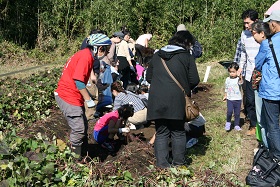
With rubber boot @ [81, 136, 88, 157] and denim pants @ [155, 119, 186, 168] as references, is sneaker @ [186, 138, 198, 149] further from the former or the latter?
rubber boot @ [81, 136, 88, 157]

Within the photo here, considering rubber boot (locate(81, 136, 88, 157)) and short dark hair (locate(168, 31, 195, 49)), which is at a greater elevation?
short dark hair (locate(168, 31, 195, 49))

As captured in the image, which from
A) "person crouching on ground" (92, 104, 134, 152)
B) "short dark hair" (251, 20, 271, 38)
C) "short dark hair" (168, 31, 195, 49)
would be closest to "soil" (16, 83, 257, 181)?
"person crouching on ground" (92, 104, 134, 152)

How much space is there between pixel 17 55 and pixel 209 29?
6.75 m

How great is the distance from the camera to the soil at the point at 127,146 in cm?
545

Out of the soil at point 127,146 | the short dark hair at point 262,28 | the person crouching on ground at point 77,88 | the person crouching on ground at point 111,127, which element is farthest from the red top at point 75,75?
the short dark hair at point 262,28

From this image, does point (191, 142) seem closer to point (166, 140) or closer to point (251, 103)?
point (251, 103)

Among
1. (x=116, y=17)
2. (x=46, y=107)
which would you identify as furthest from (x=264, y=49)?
(x=116, y=17)

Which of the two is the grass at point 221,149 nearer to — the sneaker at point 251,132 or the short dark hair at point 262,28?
the sneaker at point 251,132

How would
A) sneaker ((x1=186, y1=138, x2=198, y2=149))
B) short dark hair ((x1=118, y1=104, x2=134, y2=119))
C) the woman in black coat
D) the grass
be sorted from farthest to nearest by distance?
short dark hair ((x1=118, y1=104, x2=134, y2=119)), sneaker ((x1=186, y1=138, x2=198, y2=149)), the grass, the woman in black coat

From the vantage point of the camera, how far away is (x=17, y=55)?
15391 mm

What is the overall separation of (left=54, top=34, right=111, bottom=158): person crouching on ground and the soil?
52cm

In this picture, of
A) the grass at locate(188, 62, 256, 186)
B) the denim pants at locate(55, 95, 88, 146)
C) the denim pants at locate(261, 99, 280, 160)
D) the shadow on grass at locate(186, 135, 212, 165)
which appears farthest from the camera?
the shadow on grass at locate(186, 135, 212, 165)

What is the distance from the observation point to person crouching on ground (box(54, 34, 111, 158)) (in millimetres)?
5016

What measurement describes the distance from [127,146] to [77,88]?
1.47 meters
